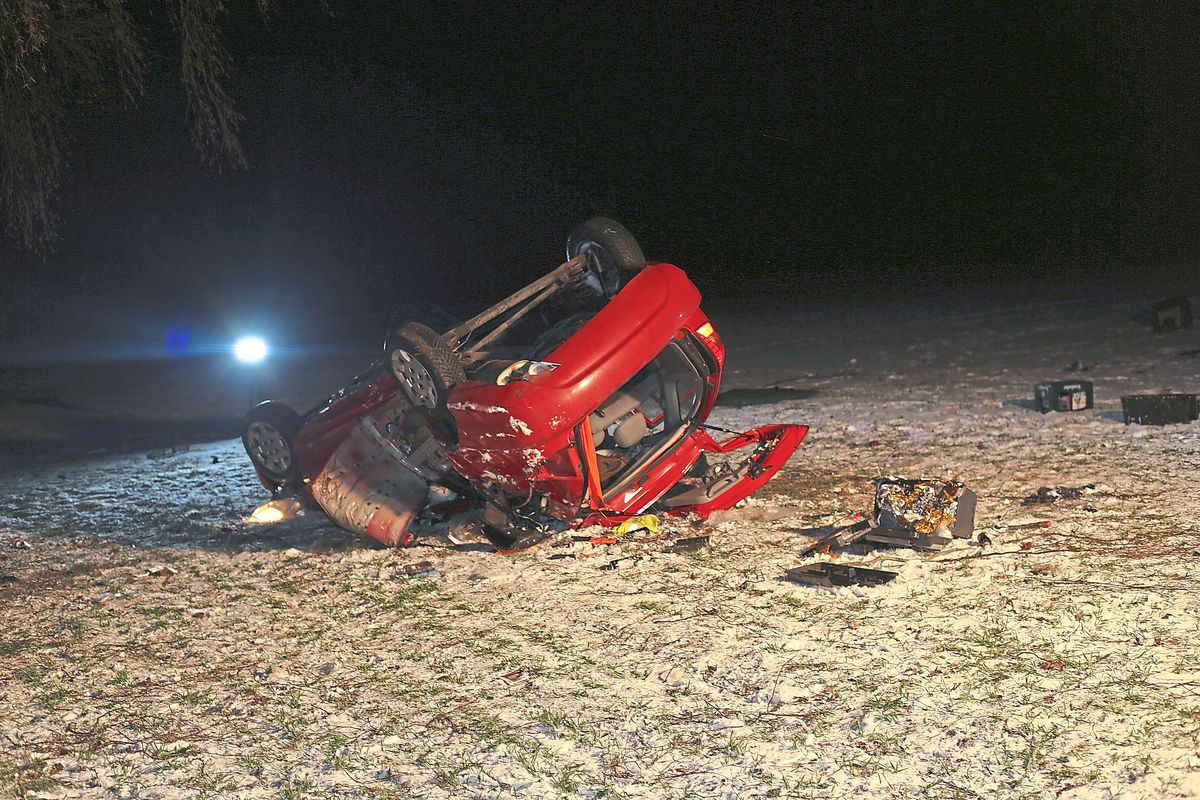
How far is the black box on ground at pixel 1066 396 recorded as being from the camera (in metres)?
9.72

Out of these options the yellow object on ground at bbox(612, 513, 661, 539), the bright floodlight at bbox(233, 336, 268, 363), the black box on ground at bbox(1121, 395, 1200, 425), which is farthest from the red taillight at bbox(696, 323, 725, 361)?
Result: the bright floodlight at bbox(233, 336, 268, 363)

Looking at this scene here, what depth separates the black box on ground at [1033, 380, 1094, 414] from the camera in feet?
31.9

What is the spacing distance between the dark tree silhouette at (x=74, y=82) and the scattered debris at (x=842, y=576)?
628 cm

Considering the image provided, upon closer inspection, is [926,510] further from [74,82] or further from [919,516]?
[74,82]

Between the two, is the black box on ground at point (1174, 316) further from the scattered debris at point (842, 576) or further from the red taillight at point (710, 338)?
the scattered debris at point (842, 576)

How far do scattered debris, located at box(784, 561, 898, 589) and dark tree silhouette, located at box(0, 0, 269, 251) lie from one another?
628 cm

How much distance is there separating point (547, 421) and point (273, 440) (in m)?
2.85

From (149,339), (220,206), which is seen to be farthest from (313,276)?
(149,339)

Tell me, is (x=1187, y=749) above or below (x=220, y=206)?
below

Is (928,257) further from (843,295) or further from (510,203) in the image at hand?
(510,203)

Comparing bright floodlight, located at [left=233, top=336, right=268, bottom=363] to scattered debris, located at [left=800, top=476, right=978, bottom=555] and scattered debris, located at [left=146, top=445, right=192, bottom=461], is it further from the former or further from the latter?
scattered debris, located at [left=800, top=476, right=978, bottom=555]

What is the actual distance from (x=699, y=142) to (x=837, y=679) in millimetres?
45586

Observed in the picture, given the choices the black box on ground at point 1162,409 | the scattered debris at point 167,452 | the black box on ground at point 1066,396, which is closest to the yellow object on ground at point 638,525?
the black box on ground at point 1162,409

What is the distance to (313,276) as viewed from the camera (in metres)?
34.7
